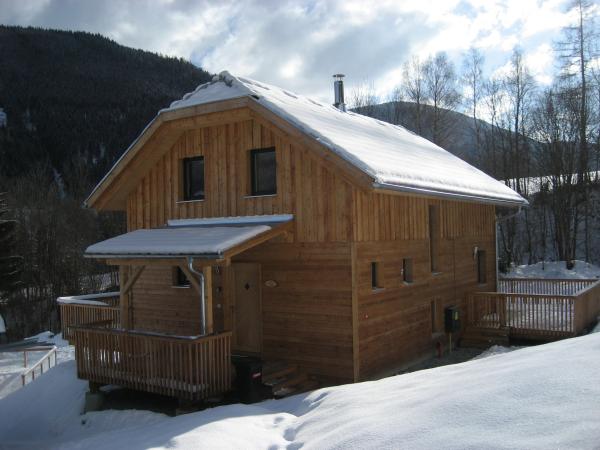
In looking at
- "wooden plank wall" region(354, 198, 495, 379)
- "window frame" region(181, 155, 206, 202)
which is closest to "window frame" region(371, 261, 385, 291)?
"wooden plank wall" region(354, 198, 495, 379)

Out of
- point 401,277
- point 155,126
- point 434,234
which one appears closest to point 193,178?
point 155,126

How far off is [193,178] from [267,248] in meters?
3.35

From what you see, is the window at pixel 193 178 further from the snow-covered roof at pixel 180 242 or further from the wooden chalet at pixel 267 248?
the snow-covered roof at pixel 180 242

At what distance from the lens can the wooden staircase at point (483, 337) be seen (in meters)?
15.0

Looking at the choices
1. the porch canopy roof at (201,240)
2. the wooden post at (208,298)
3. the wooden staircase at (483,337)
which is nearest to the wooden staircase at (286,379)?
the wooden post at (208,298)

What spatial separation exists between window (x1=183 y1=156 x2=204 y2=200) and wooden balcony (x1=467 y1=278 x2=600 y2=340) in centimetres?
844

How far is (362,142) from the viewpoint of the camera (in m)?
12.6

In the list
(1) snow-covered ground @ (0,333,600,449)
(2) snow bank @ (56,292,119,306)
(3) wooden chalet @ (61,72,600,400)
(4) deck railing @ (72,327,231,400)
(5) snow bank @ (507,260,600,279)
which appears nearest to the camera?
(1) snow-covered ground @ (0,333,600,449)

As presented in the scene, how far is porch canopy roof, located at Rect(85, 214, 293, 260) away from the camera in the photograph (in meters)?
9.78

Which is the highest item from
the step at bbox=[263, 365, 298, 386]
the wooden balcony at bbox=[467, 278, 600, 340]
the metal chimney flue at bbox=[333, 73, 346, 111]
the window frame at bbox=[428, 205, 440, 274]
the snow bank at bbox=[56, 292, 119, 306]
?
the metal chimney flue at bbox=[333, 73, 346, 111]

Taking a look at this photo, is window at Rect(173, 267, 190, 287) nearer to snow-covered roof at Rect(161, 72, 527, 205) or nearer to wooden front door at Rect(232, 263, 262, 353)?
wooden front door at Rect(232, 263, 262, 353)

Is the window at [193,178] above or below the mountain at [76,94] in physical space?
below

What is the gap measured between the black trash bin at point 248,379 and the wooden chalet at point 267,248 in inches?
8.9

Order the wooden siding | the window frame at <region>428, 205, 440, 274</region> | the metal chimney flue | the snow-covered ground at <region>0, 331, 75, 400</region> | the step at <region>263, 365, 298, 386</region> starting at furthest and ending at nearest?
the snow-covered ground at <region>0, 331, 75, 400</region>, the metal chimney flue, the window frame at <region>428, 205, 440, 274</region>, the wooden siding, the step at <region>263, 365, 298, 386</region>
